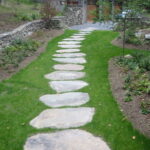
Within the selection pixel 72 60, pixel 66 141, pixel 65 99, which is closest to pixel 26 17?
pixel 72 60

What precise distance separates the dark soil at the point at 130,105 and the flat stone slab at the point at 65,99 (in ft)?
2.03

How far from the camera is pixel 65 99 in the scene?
5.15 meters

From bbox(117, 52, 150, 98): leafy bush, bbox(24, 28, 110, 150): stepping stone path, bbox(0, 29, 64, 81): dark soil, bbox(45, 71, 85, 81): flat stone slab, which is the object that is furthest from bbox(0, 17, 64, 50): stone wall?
bbox(117, 52, 150, 98): leafy bush

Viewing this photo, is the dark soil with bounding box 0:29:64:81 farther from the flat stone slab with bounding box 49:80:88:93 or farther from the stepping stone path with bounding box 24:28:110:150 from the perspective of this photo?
the flat stone slab with bounding box 49:80:88:93

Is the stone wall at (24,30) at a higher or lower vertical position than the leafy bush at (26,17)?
lower

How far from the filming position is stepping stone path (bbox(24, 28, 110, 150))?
12.0ft

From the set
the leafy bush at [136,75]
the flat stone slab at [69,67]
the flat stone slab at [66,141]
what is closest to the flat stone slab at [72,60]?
the flat stone slab at [69,67]

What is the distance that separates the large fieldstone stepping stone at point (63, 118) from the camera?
419 centimetres

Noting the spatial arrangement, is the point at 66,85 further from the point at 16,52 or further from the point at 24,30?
the point at 24,30

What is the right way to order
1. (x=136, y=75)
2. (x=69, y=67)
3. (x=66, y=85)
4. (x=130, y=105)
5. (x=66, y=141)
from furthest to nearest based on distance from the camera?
(x=69, y=67) → (x=136, y=75) → (x=66, y=85) → (x=130, y=105) → (x=66, y=141)

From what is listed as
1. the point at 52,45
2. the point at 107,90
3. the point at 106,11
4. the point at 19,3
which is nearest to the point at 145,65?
the point at 107,90

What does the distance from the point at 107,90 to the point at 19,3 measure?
12.3 metres

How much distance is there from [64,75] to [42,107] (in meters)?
1.88

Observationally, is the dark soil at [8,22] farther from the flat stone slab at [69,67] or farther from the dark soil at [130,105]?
the dark soil at [130,105]
